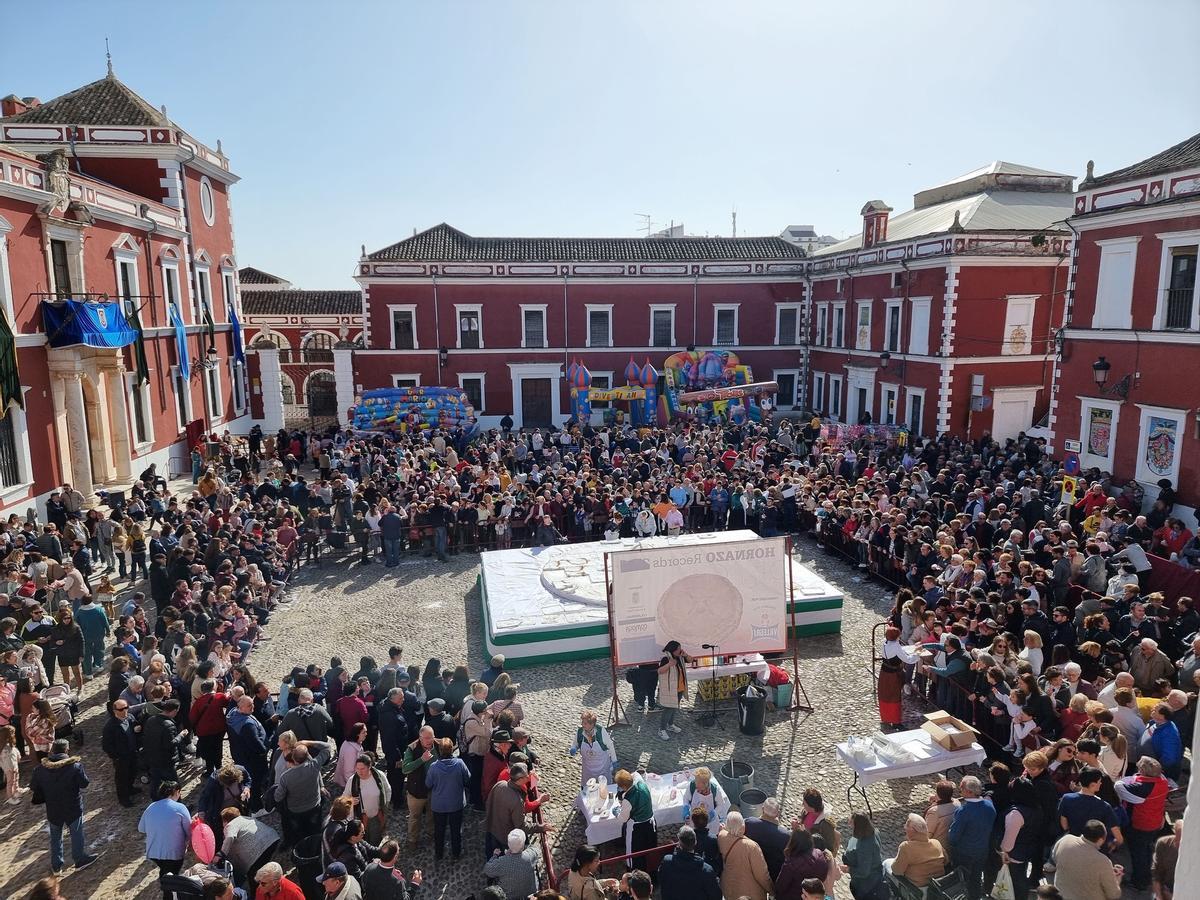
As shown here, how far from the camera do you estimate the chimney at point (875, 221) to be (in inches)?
1136

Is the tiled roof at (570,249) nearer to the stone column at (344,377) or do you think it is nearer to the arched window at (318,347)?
the stone column at (344,377)

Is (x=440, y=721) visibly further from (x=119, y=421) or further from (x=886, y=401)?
(x=886, y=401)

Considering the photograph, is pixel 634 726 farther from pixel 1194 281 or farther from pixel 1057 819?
pixel 1194 281

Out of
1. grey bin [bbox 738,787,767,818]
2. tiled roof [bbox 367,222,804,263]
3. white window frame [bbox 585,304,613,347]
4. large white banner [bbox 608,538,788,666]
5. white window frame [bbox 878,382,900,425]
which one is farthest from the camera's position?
white window frame [bbox 585,304,613,347]

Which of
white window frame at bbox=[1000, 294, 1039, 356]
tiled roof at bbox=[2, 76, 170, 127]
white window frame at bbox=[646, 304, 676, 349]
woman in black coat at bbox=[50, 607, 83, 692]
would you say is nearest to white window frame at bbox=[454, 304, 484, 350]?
white window frame at bbox=[646, 304, 676, 349]

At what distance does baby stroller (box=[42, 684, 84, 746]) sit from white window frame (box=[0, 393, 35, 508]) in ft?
30.3

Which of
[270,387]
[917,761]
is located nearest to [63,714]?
[917,761]

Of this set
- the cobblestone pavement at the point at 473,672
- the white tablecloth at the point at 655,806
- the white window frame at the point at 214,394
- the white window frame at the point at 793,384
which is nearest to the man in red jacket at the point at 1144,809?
the cobblestone pavement at the point at 473,672

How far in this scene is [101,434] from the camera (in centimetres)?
2041

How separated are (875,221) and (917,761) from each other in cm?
2510

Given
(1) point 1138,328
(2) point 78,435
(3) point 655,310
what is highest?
(3) point 655,310

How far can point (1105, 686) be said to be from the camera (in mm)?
8758

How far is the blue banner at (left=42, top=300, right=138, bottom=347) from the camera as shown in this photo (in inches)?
711

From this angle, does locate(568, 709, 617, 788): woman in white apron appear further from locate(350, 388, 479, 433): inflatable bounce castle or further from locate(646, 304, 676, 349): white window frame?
locate(646, 304, 676, 349): white window frame
